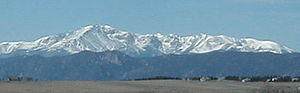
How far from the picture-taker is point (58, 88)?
15000cm

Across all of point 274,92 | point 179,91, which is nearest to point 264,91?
point 274,92

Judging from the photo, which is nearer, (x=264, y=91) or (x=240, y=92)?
(x=264, y=91)

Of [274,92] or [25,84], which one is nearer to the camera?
[274,92]

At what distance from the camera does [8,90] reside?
138875mm

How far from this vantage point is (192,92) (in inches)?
5792

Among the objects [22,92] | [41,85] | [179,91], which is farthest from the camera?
[41,85]

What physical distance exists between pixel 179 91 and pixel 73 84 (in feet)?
86.6

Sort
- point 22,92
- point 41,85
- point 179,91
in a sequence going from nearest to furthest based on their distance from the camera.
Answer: point 22,92, point 179,91, point 41,85

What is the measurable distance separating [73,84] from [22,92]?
31.8 metres

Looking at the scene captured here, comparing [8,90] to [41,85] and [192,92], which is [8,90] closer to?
[41,85]

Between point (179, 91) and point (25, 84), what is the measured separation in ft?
89.7

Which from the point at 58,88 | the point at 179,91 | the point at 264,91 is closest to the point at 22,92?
the point at 58,88

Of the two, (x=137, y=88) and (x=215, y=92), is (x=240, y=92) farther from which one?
(x=137, y=88)

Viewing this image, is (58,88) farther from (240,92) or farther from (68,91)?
(240,92)
